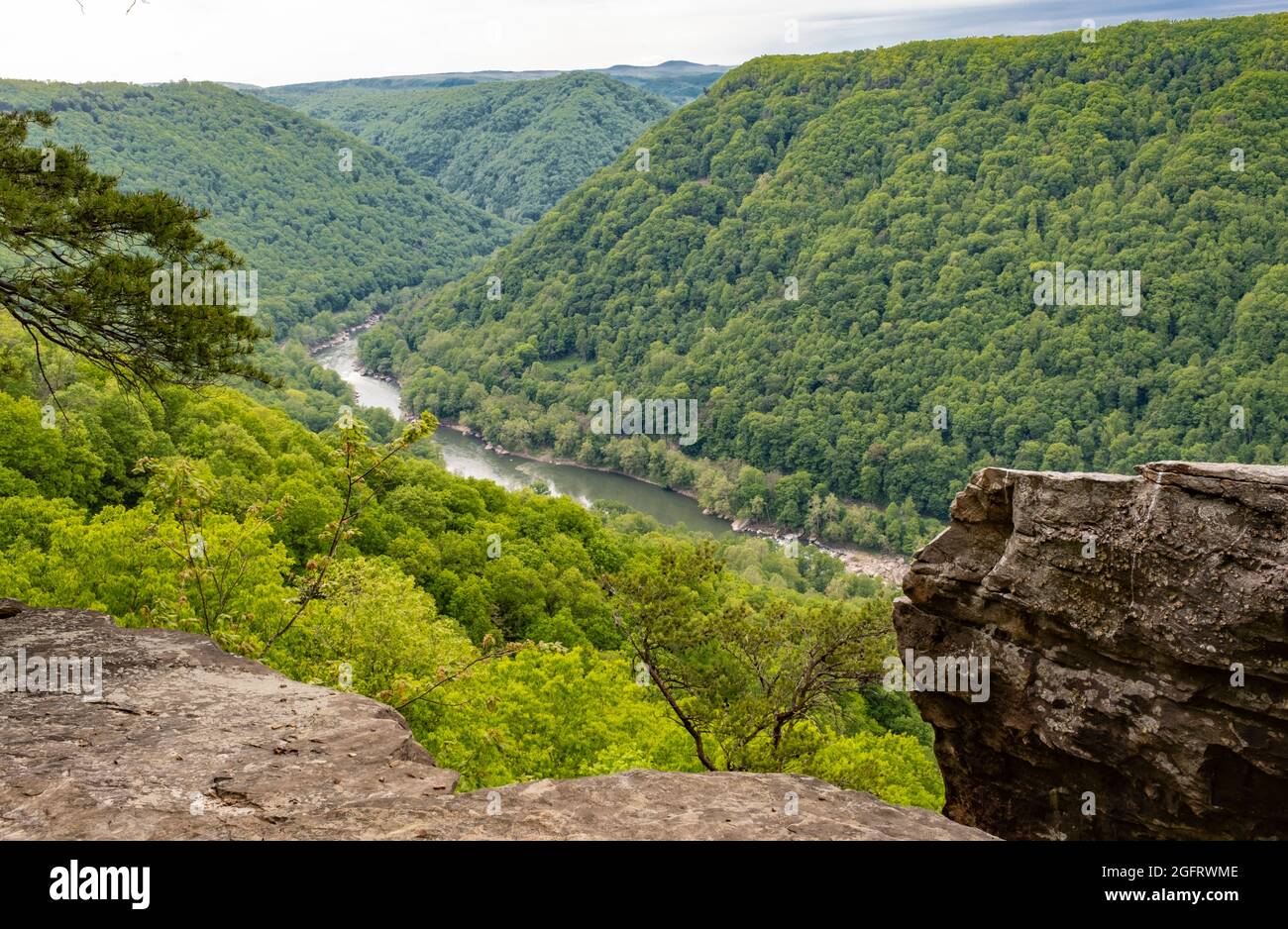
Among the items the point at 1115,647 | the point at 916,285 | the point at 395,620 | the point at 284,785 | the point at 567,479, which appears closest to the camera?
the point at 284,785

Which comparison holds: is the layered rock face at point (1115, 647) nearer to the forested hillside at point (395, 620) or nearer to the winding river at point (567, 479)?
the forested hillside at point (395, 620)

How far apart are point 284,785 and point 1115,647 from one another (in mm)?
7275

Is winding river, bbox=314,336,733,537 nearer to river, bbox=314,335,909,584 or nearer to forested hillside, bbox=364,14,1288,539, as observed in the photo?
river, bbox=314,335,909,584

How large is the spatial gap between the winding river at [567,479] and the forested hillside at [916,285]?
122 inches

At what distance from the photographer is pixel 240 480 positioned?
1178 inches

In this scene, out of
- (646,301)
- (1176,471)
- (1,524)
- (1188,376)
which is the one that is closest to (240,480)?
(1,524)

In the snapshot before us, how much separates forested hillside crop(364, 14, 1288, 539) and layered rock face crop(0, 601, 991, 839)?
102689mm

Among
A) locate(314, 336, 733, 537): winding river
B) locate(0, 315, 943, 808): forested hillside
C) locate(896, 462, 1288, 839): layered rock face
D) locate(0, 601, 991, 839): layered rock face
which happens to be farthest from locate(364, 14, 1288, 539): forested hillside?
locate(0, 601, 991, 839): layered rock face

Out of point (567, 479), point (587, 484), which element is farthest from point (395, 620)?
point (567, 479)

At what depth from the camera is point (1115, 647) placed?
9.19m

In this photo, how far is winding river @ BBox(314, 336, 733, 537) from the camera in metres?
110

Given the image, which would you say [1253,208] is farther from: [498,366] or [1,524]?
[1,524]

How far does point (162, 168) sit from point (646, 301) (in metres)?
101

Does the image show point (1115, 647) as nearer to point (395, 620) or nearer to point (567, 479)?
point (395, 620)
